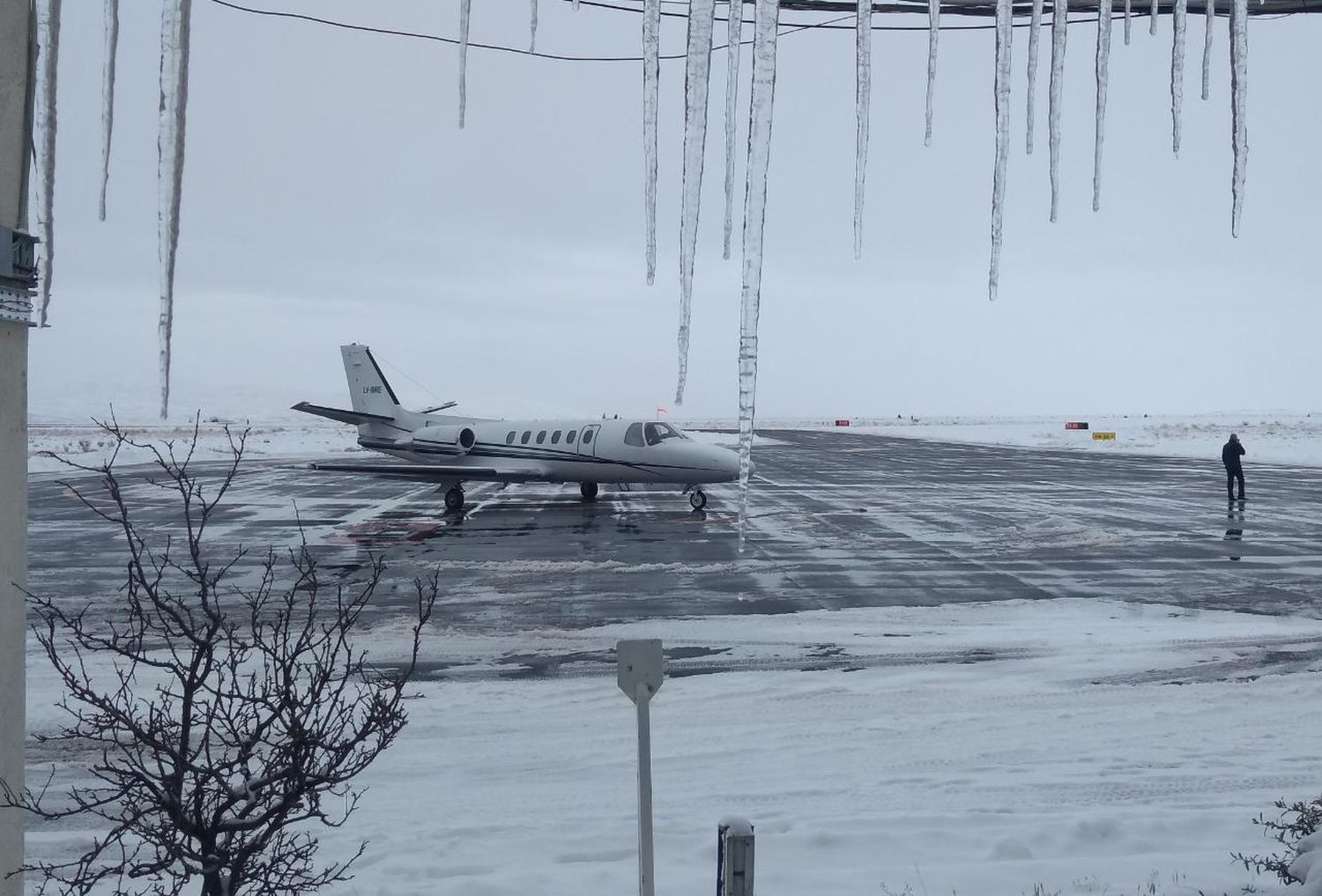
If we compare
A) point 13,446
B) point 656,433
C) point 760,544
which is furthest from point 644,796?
point 656,433

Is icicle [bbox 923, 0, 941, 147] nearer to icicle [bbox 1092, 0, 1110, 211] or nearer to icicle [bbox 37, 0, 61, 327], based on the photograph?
icicle [bbox 1092, 0, 1110, 211]

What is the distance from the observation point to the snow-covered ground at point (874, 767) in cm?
514

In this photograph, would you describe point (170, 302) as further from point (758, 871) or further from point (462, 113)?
point (758, 871)

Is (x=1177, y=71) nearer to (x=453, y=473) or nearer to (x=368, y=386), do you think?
(x=453, y=473)

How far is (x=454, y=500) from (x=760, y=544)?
8322mm

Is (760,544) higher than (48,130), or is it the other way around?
(48,130)

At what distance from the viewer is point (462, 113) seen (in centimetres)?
472

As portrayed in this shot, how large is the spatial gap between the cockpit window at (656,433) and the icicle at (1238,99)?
54.5ft

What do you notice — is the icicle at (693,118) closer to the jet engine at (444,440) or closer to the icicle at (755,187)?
the icicle at (755,187)

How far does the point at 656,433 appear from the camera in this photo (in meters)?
21.9

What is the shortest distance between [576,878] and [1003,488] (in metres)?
26.1

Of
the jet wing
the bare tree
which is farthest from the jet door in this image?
the bare tree

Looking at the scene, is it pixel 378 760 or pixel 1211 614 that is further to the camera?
pixel 1211 614

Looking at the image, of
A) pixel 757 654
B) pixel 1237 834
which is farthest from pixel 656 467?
pixel 1237 834
